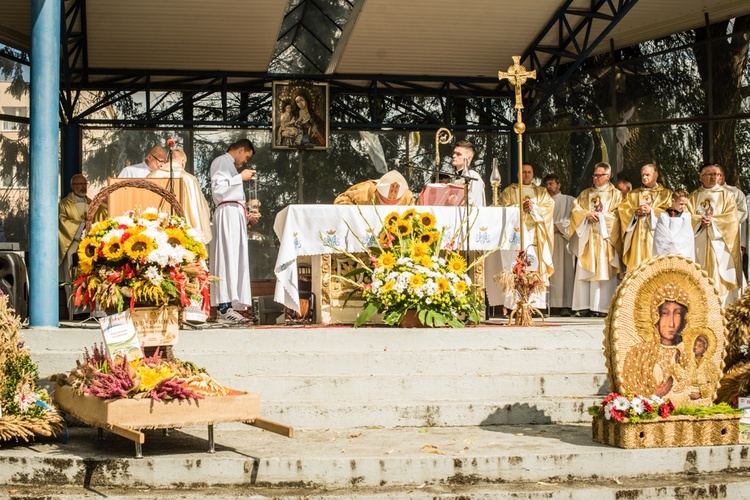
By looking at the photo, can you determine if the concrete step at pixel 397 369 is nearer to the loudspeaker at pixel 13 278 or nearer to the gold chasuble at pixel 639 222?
the loudspeaker at pixel 13 278

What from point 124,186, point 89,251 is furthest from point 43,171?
point 89,251

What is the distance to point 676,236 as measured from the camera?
12641mm

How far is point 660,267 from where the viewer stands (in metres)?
7.37

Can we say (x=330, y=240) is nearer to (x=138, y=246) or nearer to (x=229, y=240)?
(x=229, y=240)

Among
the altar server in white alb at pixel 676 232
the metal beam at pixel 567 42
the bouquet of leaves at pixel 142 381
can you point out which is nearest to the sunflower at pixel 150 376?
the bouquet of leaves at pixel 142 381

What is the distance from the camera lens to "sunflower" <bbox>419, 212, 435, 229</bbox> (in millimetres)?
10250

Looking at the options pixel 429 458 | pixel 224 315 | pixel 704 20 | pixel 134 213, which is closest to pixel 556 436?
pixel 429 458

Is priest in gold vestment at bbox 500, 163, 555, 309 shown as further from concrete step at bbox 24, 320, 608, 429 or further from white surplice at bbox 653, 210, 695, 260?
concrete step at bbox 24, 320, 608, 429

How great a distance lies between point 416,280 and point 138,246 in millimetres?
3282

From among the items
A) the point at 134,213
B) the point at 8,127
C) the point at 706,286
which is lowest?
the point at 706,286

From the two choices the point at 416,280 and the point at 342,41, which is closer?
the point at 416,280

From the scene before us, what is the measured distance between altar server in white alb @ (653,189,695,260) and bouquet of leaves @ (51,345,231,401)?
736 cm

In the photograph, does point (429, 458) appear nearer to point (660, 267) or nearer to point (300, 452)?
point (300, 452)

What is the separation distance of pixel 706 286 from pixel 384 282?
3.18 metres
